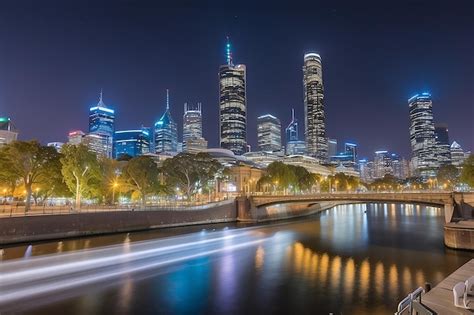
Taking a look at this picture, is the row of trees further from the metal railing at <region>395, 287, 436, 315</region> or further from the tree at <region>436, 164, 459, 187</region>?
the tree at <region>436, 164, 459, 187</region>

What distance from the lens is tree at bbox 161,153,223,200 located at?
107 meters

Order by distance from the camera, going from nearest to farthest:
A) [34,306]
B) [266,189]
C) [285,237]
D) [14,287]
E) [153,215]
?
[34,306], [14,287], [285,237], [153,215], [266,189]

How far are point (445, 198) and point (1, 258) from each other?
2631 inches

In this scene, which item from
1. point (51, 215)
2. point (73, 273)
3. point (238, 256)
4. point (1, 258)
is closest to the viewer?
point (73, 273)

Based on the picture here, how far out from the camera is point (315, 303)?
89.3 ft

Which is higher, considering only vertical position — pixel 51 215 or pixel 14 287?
pixel 51 215

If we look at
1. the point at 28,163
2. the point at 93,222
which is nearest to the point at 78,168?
the point at 28,163

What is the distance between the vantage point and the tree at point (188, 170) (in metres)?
107

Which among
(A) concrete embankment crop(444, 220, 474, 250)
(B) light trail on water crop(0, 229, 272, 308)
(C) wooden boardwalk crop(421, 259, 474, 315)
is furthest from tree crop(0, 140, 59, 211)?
(A) concrete embankment crop(444, 220, 474, 250)

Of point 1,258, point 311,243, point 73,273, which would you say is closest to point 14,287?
point 73,273

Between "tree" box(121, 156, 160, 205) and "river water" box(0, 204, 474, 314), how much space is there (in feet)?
112

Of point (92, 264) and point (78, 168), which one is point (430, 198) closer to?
point (92, 264)

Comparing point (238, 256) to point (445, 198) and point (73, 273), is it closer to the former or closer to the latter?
point (73, 273)

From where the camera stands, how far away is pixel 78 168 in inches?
2790
